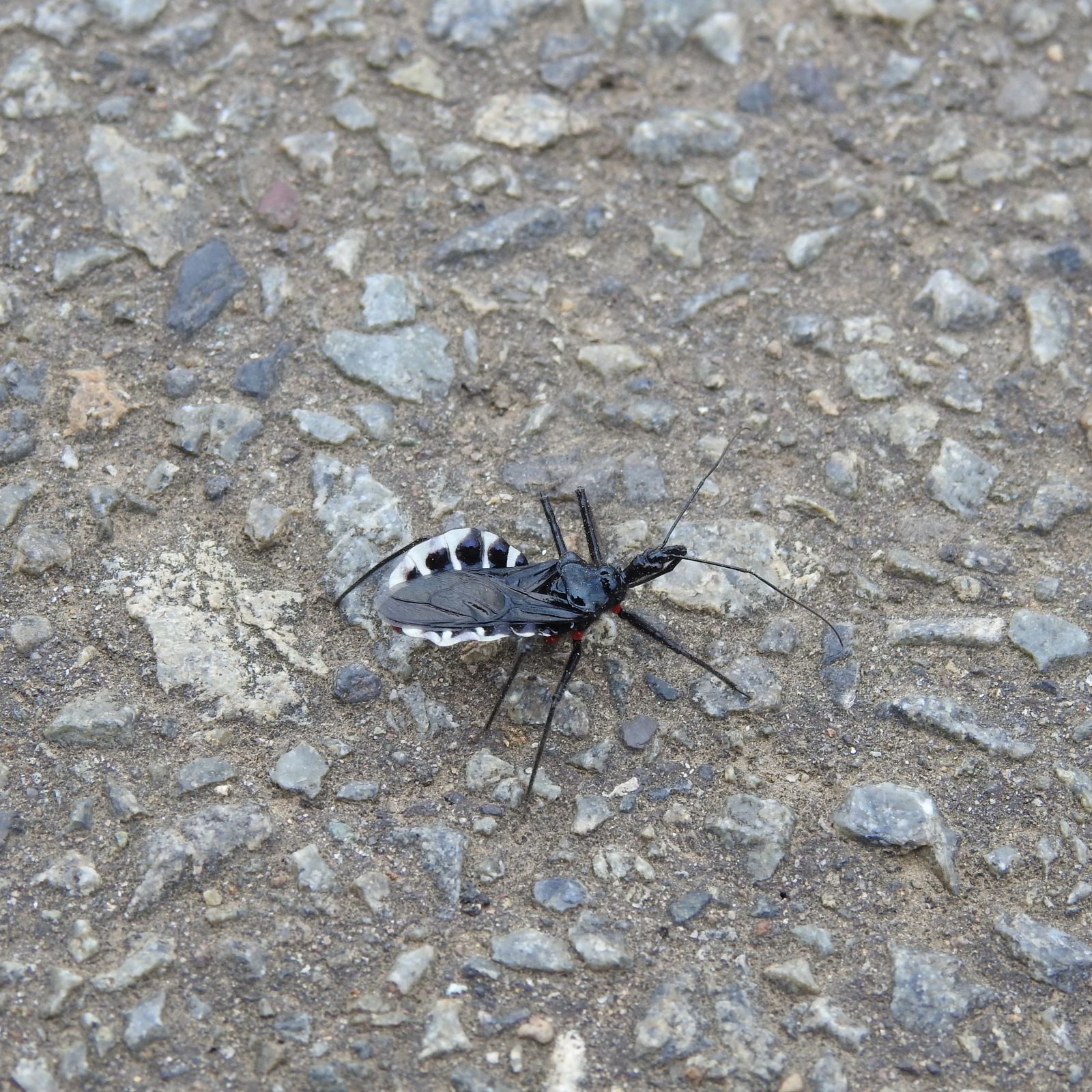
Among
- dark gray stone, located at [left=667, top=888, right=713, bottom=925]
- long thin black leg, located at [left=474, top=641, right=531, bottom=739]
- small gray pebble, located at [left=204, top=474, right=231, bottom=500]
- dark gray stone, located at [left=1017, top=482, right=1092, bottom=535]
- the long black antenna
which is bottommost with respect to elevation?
dark gray stone, located at [left=667, top=888, right=713, bottom=925]

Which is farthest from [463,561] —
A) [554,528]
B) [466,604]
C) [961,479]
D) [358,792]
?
[961,479]

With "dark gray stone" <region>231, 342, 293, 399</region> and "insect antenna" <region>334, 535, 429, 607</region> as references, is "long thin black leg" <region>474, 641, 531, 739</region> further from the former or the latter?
"dark gray stone" <region>231, 342, 293, 399</region>

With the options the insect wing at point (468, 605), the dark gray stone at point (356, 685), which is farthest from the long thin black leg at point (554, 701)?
the dark gray stone at point (356, 685)

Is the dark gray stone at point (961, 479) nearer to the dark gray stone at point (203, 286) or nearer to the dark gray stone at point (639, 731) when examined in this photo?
the dark gray stone at point (639, 731)

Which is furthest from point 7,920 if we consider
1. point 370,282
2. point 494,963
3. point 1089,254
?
point 1089,254

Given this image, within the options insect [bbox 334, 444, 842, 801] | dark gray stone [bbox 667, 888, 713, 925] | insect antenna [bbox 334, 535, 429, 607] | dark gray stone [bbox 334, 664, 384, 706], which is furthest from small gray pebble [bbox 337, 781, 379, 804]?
dark gray stone [bbox 667, 888, 713, 925]

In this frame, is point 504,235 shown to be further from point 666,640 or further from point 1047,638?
point 1047,638

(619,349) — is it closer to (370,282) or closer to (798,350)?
(798,350)
